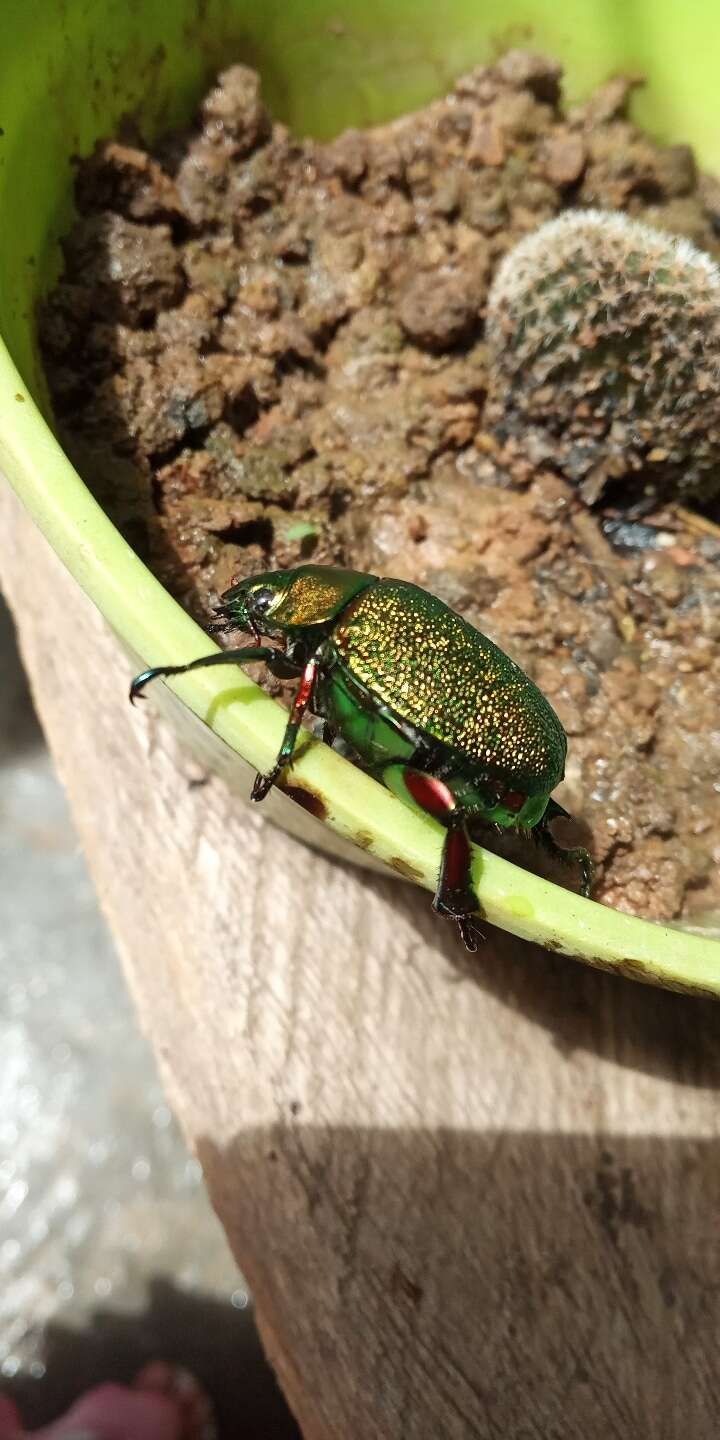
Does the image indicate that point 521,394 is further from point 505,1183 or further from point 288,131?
point 505,1183

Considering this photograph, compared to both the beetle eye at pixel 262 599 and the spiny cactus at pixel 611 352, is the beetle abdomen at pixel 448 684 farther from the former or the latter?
the spiny cactus at pixel 611 352

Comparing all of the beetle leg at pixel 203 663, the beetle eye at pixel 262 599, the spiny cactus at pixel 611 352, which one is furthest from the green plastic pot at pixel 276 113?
the spiny cactus at pixel 611 352

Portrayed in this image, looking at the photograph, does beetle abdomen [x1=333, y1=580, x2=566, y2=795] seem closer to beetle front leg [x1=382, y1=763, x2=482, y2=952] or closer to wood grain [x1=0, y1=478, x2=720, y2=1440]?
beetle front leg [x1=382, y1=763, x2=482, y2=952]

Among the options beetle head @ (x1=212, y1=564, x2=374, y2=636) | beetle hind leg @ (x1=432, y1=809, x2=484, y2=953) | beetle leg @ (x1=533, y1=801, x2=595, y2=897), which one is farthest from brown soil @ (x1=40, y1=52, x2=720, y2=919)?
beetle hind leg @ (x1=432, y1=809, x2=484, y2=953)

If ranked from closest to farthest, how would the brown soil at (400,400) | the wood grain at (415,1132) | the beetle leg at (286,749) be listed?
the beetle leg at (286,749), the wood grain at (415,1132), the brown soil at (400,400)

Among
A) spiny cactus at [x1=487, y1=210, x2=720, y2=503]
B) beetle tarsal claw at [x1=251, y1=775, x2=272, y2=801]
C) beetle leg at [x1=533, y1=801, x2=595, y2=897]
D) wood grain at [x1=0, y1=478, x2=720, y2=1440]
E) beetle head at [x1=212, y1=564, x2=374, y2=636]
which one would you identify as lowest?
wood grain at [x1=0, y1=478, x2=720, y2=1440]

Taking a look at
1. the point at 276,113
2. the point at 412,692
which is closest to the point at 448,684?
the point at 412,692

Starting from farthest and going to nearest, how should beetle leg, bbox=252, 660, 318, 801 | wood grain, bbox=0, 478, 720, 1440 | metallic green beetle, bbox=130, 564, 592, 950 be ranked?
wood grain, bbox=0, 478, 720, 1440 → metallic green beetle, bbox=130, 564, 592, 950 → beetle leg, bbox=252, 660, 318, 801
